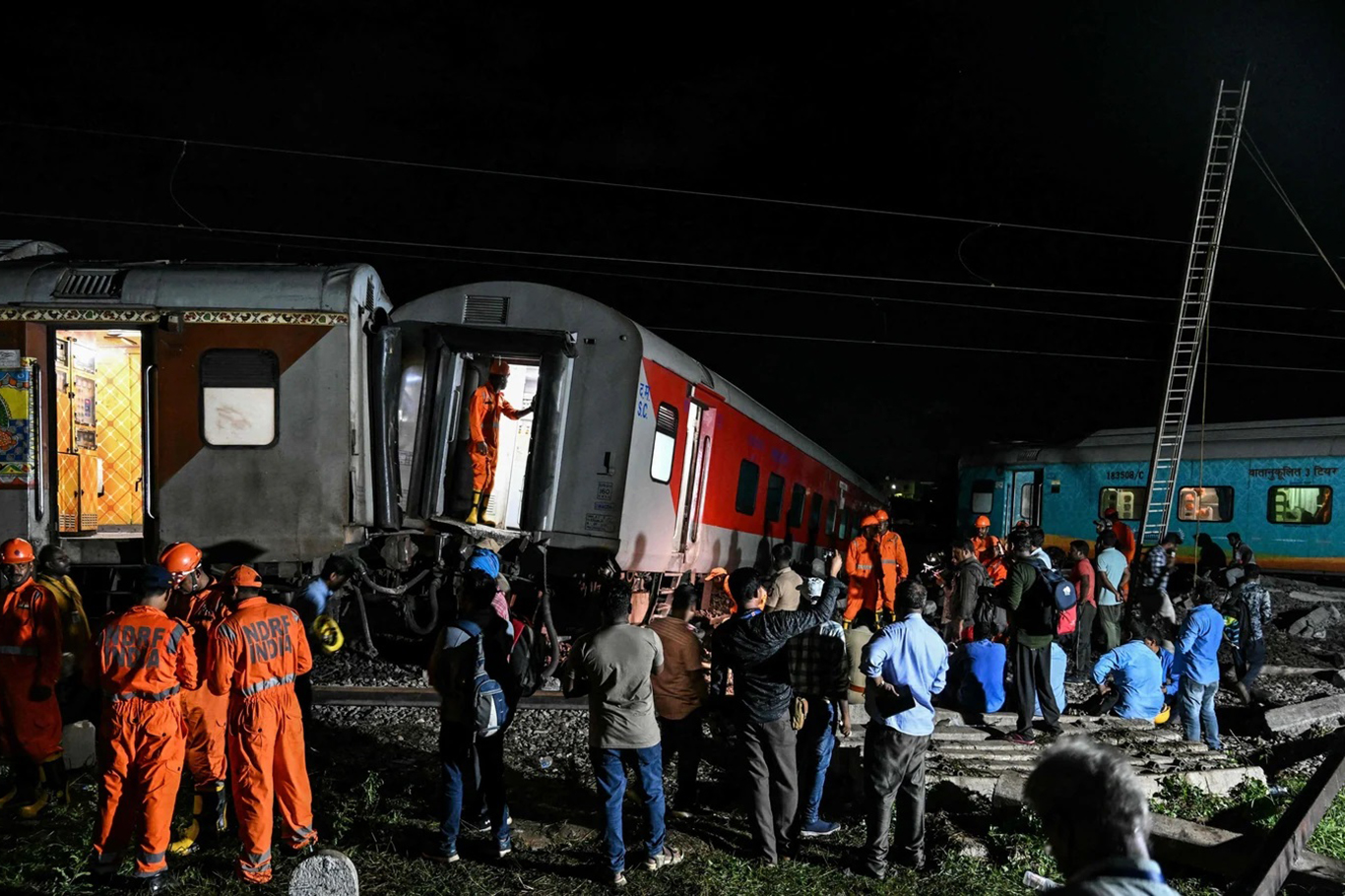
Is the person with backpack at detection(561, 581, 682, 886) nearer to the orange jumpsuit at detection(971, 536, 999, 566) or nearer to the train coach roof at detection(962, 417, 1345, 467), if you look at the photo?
the orange jumpsuit at detection(971, 536, 999, 566)

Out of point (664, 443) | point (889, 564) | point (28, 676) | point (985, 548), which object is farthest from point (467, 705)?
point (985, 548)

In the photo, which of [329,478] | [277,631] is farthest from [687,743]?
[329,478]

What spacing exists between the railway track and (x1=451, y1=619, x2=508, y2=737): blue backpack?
2.62 meters

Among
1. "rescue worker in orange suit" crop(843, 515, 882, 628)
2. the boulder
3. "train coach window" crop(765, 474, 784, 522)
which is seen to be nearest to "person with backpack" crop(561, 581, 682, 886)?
the boulder

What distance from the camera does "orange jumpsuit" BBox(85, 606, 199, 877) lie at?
4367 mm

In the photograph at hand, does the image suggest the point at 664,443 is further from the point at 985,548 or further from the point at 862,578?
the point at 985,548

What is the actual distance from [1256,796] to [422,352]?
7.58 meters

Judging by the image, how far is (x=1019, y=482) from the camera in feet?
64.4

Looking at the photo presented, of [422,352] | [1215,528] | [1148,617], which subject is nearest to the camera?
[422,352]

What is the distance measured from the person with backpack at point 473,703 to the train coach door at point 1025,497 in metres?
16.4

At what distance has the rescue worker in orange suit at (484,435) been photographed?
892cm

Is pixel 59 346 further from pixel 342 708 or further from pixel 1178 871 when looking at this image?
pixel 1178 871

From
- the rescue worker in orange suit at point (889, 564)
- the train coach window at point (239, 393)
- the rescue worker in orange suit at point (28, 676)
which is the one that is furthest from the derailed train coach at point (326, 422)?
the rescue worker in orange suit at point (28, 676)

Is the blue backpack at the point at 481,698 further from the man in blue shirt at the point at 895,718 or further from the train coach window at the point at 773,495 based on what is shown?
the train coach window at the point at 773,495
